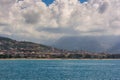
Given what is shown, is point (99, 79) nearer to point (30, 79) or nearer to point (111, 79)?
point (111, 79)

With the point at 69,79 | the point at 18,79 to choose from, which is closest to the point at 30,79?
the point at 18,79

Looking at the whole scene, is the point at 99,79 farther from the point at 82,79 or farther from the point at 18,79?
the point at 18,79

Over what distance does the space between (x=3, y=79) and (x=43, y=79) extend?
12.0m

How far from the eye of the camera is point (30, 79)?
10600 cm

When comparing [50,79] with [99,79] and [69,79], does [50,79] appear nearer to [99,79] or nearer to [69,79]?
[69,79]

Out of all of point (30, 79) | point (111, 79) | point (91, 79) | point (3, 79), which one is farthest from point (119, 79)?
→ point (3, 79)

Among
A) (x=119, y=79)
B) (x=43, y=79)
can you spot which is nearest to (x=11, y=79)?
(x=43, y=79)

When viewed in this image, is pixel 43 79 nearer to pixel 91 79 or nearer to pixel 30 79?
pixel 30 79

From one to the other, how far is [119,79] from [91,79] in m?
9.36

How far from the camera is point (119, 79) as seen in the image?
10875 cm

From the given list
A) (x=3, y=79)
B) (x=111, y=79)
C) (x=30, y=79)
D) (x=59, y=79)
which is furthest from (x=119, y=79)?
(x=3, y=79)

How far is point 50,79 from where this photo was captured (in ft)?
354

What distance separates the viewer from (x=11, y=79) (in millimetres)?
104312

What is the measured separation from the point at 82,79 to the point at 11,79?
71.0 ft
